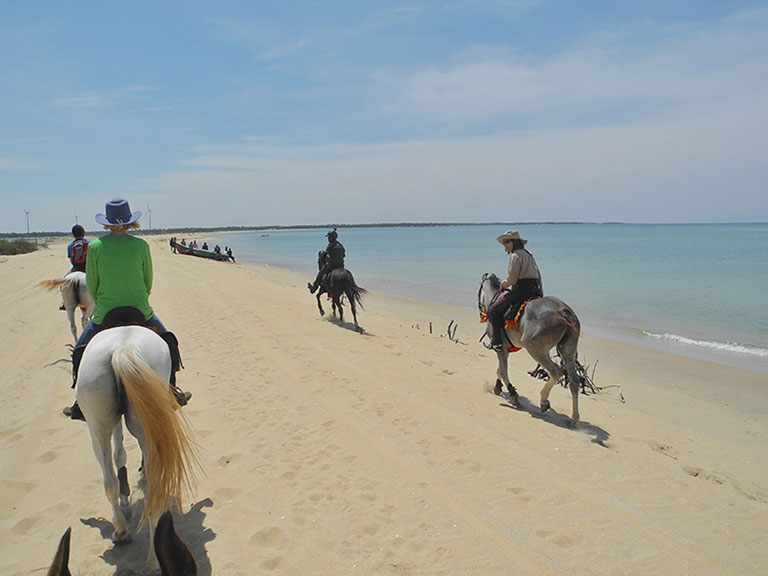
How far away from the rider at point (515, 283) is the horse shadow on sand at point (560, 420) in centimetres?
99

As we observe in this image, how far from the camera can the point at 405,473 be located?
183 inches

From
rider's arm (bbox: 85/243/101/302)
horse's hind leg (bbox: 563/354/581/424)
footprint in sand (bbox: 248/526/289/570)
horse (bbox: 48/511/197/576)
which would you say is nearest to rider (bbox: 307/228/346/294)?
horse's hind leg (bbox: 563/354/581/424)

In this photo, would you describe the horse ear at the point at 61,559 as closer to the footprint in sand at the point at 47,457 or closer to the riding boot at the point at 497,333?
the footprint in sand at the point at 47,457

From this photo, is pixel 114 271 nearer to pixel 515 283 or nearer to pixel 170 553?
pixel 170 553

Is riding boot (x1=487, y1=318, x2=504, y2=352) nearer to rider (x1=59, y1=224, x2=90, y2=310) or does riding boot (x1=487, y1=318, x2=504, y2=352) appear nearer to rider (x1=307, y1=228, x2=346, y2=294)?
rider (x1=307, y1=228, x2=346, y2=294)

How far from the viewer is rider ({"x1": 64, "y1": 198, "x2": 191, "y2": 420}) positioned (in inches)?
157

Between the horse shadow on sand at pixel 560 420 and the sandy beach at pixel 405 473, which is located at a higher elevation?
the sandy beach at pixel 405 473

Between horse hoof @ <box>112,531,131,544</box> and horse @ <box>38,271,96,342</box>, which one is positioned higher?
horse @ <box>38,271,96,342</box>

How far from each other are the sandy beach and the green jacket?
6.13 feet

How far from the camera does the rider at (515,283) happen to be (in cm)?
686

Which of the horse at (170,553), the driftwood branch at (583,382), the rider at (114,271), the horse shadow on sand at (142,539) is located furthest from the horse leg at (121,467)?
the driftwood branch at (583,382)

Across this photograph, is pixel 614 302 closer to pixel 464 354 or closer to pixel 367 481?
pixel 464 354

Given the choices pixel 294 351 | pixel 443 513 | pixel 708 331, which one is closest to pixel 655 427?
pixel 443 513

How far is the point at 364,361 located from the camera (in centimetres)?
903
